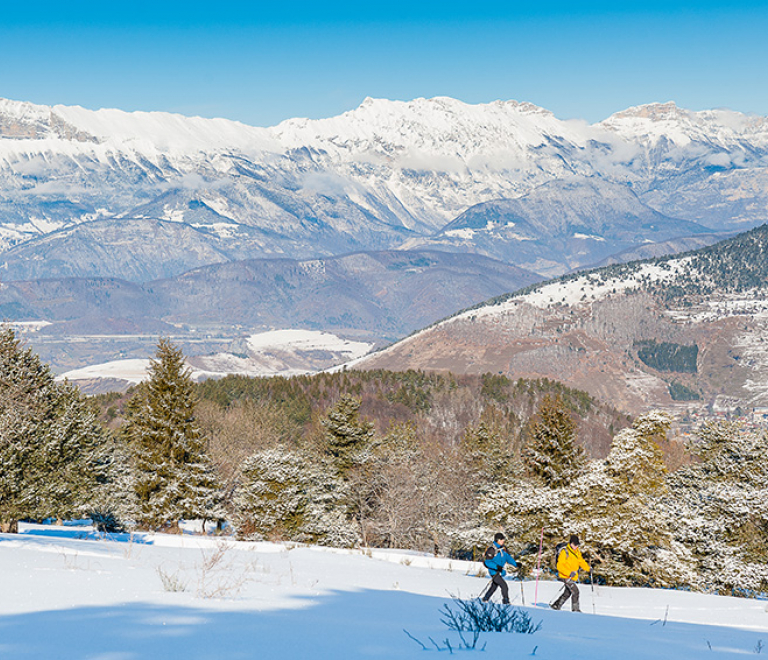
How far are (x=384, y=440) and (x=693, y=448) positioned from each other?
27.8m

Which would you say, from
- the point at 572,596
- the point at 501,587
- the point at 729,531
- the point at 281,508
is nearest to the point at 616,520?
the point at 729,531

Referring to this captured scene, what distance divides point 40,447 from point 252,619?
2584cm

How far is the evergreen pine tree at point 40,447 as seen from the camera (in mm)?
27828

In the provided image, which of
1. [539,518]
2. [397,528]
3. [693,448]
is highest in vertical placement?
[693,448]

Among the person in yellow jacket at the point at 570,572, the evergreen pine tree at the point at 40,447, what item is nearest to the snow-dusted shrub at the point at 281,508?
the evergreen pine tree at the point at 40,447

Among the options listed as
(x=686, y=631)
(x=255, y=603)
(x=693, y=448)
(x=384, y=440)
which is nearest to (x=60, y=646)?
(x=255, y=603)

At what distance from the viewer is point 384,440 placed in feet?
220

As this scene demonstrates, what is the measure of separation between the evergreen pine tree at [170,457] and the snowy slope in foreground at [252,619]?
82.4 ft

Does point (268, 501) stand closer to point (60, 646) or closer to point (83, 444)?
point (83, 444)

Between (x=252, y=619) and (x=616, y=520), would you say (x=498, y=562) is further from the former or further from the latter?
(x=616, y=520)

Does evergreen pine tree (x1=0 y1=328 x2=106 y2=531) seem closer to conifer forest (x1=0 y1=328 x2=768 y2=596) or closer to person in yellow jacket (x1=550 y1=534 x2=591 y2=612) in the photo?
conifer forest (x1=0 y1=328 x2=768 y2=596)

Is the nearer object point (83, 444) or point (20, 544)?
point (20, 544)

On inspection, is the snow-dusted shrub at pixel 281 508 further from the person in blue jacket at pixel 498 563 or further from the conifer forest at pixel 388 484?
the person in blue jacket at pixel 498 563

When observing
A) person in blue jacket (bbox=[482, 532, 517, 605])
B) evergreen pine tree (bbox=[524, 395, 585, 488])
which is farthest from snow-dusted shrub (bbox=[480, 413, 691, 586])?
evergreen pine tree (bbox=[524, 395, 585, 488])
